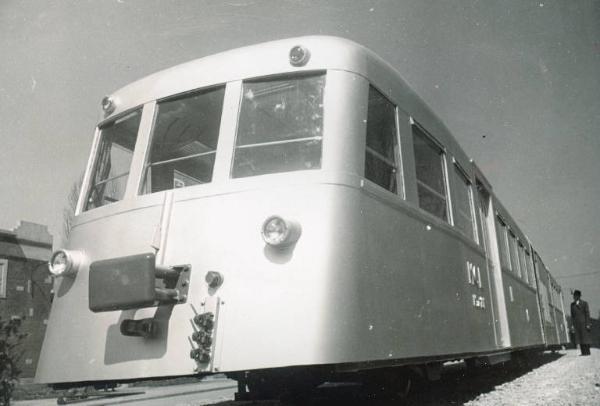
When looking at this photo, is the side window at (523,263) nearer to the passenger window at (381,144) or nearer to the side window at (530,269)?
the side window at (530,269)

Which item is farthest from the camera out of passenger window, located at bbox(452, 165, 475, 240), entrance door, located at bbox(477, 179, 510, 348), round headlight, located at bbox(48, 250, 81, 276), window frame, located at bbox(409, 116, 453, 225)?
entrance door, located at bbox(477, 179, 510, 348)

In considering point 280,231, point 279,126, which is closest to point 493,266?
point 279,126

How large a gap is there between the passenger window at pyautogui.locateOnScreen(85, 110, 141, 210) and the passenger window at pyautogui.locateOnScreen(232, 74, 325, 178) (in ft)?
3.82

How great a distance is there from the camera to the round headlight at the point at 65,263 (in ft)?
12.4

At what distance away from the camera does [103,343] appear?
11.3ft

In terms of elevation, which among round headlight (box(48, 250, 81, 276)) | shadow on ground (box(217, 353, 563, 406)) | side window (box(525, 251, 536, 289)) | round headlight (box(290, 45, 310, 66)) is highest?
side window (box(525, 251, 536, 289))

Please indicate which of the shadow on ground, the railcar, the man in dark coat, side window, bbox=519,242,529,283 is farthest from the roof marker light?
the man in dark coat

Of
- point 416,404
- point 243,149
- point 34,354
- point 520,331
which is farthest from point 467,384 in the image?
point 34,354

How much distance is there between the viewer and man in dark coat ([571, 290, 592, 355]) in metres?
12.9

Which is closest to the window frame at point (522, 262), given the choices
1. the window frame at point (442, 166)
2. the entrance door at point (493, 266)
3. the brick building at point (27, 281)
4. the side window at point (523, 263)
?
the side window at point (523, 263)

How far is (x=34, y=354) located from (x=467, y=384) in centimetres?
1681

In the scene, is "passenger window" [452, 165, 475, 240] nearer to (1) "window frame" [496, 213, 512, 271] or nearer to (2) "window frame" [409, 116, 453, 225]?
(2) "window frame" [409, 116, 453, 225]

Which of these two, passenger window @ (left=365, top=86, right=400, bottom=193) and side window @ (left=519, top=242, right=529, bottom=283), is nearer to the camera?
passenger window @ (left=365, top=86, right=400, bottom=193)

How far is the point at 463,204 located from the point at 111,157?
3.50 m
